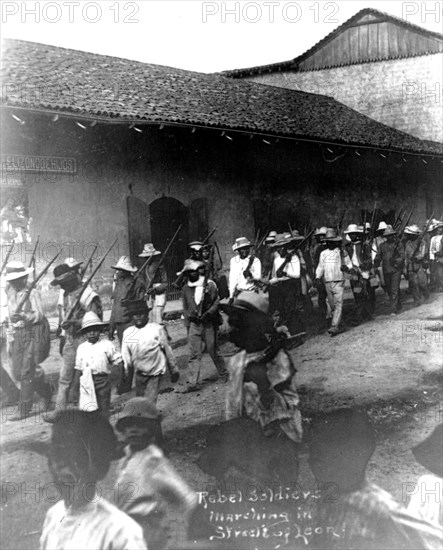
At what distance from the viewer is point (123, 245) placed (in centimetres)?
459

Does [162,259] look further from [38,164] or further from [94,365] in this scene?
[38,164]

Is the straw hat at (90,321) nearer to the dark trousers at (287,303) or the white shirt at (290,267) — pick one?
the dark trousers at (287,303)

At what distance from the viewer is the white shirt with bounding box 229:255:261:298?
493 cm

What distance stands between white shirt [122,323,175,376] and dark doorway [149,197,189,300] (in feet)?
1.04

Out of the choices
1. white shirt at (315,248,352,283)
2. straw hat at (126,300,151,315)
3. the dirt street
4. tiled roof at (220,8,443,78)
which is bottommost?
the dirt street

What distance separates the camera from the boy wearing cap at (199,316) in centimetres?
455

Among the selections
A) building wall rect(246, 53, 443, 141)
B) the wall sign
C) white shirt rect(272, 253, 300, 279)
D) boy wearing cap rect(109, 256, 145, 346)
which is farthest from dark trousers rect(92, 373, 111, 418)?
building wall rect(246, 53, 443, 141)

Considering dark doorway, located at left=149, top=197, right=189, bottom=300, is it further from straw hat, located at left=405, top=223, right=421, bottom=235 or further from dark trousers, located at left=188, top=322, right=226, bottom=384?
straw hat, located at left=405, top=223, right=421, bottom=235

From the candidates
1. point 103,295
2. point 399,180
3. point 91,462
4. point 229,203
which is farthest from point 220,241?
point 399,180

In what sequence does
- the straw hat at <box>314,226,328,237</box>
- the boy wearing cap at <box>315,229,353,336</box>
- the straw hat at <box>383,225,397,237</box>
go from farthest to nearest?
the straw hat at <box>383,225,397,237</box> < the straw hat at <box>314,226,328,237</box> < the boy wearing cap at <box>315,229,353,336</box>

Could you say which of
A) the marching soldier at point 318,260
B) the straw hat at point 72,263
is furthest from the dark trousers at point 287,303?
the straw hat at point 72,263

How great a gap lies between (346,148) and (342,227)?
5.19ft

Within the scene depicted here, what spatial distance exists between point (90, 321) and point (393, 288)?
331cm

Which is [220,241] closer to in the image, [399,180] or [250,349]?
[250,349]
